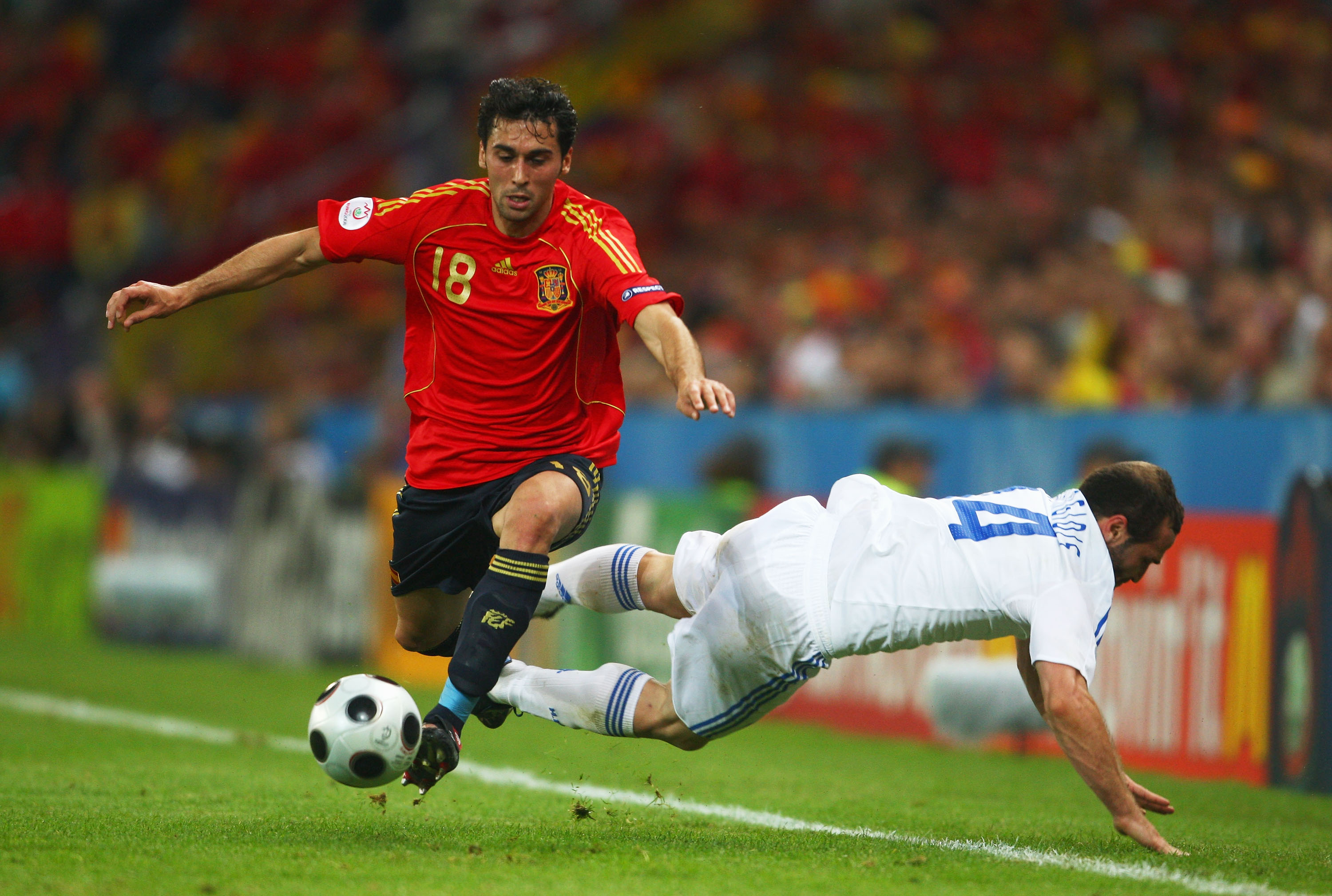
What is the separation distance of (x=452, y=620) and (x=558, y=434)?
3.19 feet

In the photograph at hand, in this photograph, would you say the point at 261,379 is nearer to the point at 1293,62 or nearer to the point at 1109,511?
the point at 1293,62

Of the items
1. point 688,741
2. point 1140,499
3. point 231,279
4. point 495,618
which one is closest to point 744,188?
point 231,279

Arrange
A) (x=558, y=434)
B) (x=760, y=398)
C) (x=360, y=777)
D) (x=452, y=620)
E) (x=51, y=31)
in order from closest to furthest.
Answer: (x=360, y=777), (x=558, y=434), (x=452, y=620), (x=760, y=398), (x=51, y=31)

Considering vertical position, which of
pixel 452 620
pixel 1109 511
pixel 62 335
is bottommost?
pixel 452 620

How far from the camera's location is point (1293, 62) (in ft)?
38.2

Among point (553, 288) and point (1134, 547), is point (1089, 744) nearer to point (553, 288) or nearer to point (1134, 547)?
point (1134, 547)

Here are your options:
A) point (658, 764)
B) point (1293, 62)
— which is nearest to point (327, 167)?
point (1293, 62)

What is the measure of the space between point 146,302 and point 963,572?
280 cm

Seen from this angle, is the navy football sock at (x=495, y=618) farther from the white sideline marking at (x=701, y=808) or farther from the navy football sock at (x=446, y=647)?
the white sideline marking at (x=701, y=808)

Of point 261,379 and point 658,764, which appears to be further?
point 261,379

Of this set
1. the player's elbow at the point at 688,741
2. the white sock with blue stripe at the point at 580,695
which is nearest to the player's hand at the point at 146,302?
the white sock with blue stripe at the point at 580,695

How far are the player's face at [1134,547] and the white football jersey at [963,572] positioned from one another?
0.06m

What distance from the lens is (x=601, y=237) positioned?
5516 millimetres

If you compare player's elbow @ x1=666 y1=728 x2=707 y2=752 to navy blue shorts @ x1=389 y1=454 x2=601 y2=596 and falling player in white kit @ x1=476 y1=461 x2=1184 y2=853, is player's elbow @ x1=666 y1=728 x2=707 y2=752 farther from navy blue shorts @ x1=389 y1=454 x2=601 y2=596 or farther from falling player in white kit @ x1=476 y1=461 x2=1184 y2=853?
navy blue shorts @ x1=389 y1=454 x2=601 y2=596
